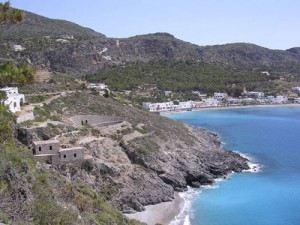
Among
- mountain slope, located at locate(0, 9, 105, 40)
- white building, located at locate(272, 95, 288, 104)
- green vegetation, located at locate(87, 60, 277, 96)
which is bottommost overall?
white building, located at locate(272, 95, 288, 104)

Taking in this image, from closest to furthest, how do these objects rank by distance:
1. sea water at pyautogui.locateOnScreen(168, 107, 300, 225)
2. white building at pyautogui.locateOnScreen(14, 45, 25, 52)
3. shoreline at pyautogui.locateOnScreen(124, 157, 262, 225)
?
shoreline at pyautogui.locateOnScreen(124, 157, 262, 225)
sea water at pyautogui.locateOnScreen(168, 107, 300, 225)
white building at pyautogui.locateOnScreen(14, 45, 25, 52)

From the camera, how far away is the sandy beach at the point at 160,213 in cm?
3113

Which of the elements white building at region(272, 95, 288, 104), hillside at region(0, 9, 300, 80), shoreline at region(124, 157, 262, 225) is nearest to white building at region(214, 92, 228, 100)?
white building at region(272, 95, 288, 104)

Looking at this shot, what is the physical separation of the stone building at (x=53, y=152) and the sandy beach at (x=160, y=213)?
22.0 ft

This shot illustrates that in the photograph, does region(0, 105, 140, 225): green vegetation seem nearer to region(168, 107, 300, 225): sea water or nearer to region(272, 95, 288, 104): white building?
region(168, 107, 300, 225): sea water

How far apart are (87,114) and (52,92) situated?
30.6 feet

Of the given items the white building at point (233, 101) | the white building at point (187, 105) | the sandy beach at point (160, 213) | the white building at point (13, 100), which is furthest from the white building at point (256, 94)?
the sandy beach at point (160, 213)

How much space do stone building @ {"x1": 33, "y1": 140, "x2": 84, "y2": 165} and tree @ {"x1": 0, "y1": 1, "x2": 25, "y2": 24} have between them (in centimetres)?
1953

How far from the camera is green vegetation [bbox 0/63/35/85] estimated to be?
50.0ft

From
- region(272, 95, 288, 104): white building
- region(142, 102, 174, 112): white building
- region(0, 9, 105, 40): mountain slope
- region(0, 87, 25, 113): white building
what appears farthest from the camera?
region(272, 95, 288, 104): white building

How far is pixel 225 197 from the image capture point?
36.7 metres

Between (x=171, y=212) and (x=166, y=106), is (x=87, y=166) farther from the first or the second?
(x=166, y=106)

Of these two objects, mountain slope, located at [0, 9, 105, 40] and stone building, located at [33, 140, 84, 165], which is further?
mountain slope, located at [0, 9, 105, 40]

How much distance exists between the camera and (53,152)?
33.5m
